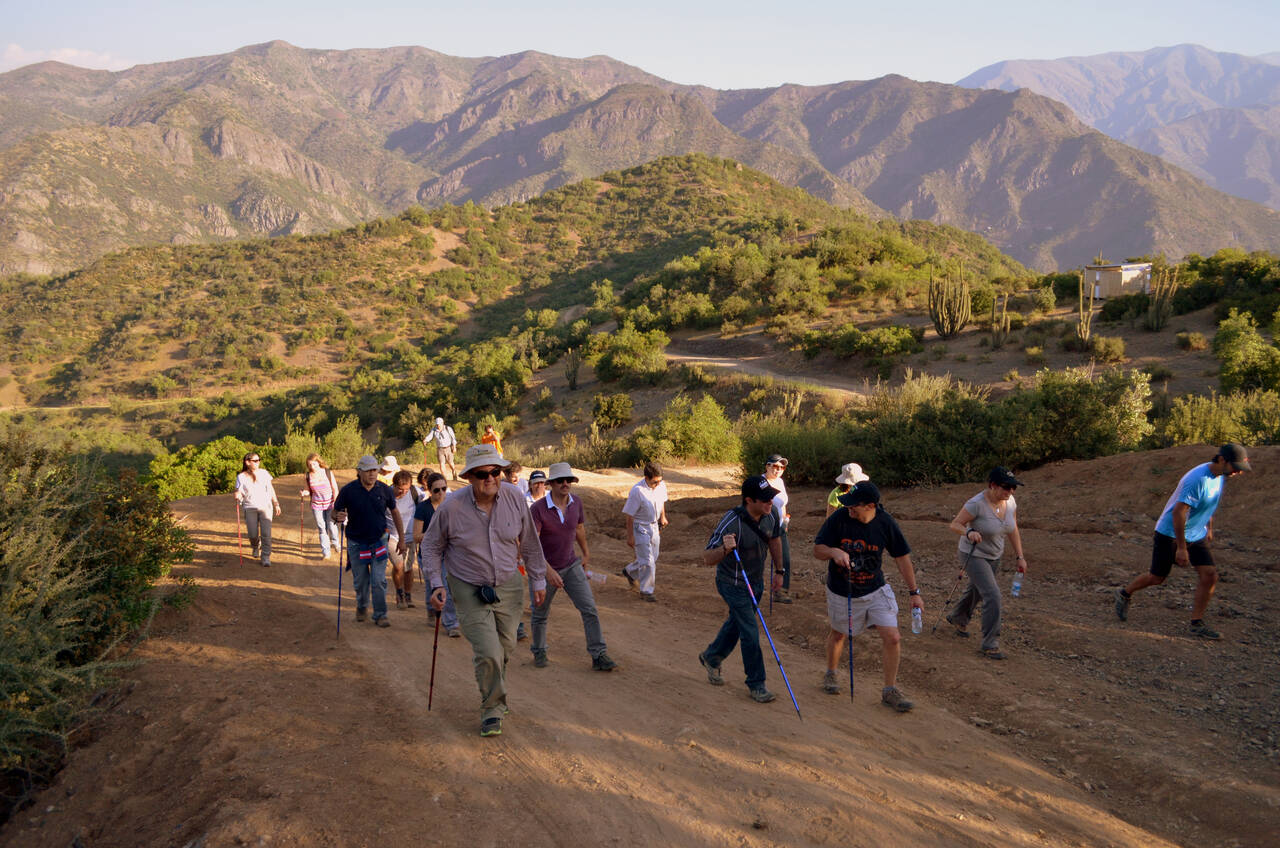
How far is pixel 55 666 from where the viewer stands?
6188mm

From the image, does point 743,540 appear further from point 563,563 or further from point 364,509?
point 364,509

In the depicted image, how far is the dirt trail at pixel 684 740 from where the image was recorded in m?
4.39

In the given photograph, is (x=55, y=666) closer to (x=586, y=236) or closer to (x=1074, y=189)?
(x=586, y=236)

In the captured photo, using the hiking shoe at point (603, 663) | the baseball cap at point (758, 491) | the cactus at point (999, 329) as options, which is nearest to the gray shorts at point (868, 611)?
the baseball cap at point (758, 491)

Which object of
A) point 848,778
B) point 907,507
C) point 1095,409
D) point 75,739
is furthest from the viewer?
point 1095,409

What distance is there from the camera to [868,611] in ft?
A: 18.8

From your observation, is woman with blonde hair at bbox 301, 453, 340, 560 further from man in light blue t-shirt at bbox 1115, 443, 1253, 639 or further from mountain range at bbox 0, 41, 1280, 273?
mountain range at bbox 0, 41, 1280, 273

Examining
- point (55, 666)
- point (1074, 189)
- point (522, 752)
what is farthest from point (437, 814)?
point (1074, 189)

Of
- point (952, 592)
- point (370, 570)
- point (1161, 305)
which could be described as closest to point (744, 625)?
point (952, 592)

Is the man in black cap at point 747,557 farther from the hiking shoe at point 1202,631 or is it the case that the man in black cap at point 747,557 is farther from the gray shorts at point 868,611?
the hiking shoe at point 1202,631

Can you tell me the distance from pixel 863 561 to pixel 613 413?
22.4 metres

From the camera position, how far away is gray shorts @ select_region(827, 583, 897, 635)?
570 centimetres

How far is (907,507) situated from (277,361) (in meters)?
53.9

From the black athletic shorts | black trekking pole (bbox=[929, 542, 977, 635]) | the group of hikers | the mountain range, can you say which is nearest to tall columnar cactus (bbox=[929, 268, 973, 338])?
black trekking pole (bbox=[929, 542, 977, 635])
